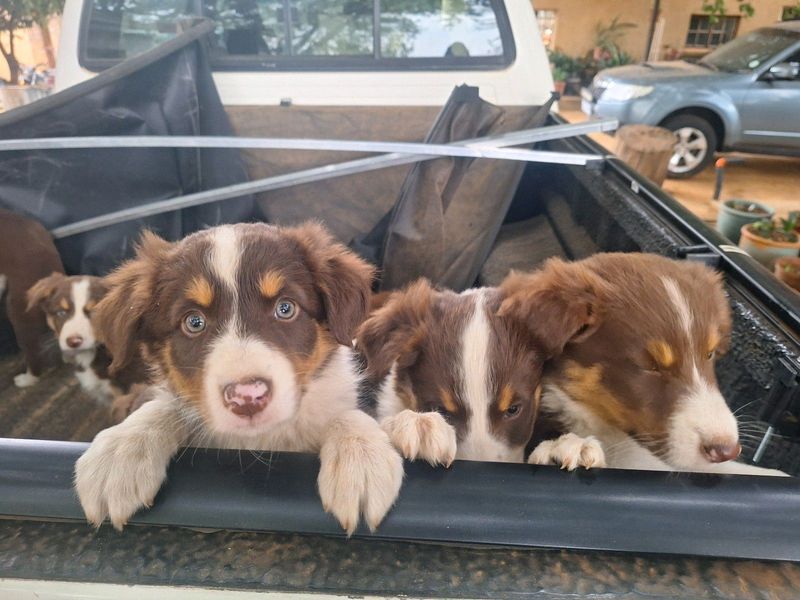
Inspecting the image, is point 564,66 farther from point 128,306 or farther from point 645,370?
point 128,306

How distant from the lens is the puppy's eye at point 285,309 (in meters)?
1.64

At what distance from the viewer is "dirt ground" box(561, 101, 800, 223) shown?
8393 millimetres

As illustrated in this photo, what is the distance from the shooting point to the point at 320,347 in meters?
1.78

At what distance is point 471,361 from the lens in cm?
170

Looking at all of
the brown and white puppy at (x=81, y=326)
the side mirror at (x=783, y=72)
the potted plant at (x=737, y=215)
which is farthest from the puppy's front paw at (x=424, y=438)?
the side mirror at (x=783, y=72)

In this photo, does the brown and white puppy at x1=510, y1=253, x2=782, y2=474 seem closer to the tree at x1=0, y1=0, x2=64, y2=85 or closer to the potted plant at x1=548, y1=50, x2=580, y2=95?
the tree at x1=0, y1=0, x2=64, y2=85

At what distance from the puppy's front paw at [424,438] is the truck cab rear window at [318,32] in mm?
3100

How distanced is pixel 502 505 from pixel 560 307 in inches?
29.4

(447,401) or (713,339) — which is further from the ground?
(713,339)

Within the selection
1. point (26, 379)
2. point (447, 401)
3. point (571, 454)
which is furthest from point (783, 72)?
point (26, 379)

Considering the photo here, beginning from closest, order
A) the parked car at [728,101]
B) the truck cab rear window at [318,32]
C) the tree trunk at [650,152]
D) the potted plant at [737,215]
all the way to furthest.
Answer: the truck cab rear window at [318,32], the tree trunk at [650,152], the potted plant at [737,215], the parked car at [728,101]

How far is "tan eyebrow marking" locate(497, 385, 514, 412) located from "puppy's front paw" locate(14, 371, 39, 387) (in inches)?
94.7

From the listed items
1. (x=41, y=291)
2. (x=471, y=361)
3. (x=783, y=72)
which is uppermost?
(x=783, y=72)

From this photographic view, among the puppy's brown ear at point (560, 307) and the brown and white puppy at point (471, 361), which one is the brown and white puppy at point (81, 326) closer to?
the brown and white puppy at point (471, 361)
